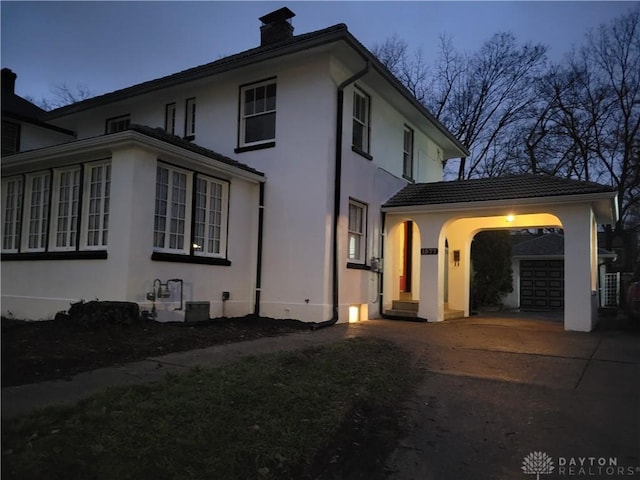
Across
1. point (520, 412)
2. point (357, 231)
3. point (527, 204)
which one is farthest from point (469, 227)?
point (520, 412)

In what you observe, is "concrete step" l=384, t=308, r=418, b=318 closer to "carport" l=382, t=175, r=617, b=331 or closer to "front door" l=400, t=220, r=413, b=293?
"carport" l=382, t=175, r=617, b=331

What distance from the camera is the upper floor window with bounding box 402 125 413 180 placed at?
50.1 ft

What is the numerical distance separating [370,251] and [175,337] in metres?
6.22

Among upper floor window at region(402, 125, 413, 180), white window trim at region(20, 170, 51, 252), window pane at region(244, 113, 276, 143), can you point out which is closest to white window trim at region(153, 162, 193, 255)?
window pane at region(244, 113, 276, 143)

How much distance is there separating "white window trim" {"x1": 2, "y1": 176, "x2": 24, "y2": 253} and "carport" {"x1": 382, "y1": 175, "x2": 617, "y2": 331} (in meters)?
8.53

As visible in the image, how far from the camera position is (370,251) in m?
12.9

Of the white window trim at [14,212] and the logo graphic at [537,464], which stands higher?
the white window trim at [14,212]

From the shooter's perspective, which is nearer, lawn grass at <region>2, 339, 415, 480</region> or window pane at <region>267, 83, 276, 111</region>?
lawn grass at <region>2, 339, 415, 480</region>

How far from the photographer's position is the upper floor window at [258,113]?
1198 centimetres

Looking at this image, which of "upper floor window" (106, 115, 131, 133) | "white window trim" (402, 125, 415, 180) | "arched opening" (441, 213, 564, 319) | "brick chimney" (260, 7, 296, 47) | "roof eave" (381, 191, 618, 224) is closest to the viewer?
"roof eave" (381, 191, 618, 224)

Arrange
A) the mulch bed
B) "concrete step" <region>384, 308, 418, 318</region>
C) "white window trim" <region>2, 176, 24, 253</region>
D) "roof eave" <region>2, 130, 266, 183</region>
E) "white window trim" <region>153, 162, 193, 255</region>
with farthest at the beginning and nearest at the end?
"concrete step" <region>384, 308, 418, 318</region>
"white window trim" <region>2, 176, 24, 253</region>
"white window trim" <region>153, 162, 193, 255</region>
"roof eave" <region>2, 130, 266, 183</region>
the mulch bed

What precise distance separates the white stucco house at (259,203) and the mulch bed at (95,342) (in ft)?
3.69

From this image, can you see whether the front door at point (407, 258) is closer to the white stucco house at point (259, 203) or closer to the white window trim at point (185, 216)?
the white stucco house at point (259, 203)

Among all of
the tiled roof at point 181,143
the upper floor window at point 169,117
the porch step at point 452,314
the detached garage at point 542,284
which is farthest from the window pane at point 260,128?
the detached garage at point 542,284
